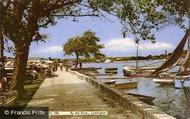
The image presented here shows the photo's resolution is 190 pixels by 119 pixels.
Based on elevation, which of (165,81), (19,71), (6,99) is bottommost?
(165,81)

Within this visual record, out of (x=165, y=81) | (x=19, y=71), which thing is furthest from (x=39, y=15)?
(x=165, y=81)

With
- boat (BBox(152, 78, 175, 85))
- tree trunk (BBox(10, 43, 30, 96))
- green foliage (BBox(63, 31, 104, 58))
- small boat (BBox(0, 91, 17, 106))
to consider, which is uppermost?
green foliage (BBox(63, 31, 104, 58))

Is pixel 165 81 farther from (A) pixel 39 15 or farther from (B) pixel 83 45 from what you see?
(B) pixel 83 45

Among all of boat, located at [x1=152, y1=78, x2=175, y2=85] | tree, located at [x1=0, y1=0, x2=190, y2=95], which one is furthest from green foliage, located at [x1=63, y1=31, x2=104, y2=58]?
tree, located at [x1=0, y1=0, x2=190, y2=95]

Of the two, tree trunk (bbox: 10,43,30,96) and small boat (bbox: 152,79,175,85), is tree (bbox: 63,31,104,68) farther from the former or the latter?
tree trunk (bbox: 10,43,30,96)

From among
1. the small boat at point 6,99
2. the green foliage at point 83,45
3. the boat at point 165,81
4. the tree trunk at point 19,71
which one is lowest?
the boat at point 165,81

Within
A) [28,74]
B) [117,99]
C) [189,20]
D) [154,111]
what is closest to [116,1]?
[189,20]

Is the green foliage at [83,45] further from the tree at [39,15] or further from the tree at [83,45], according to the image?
the tree at [39,15]

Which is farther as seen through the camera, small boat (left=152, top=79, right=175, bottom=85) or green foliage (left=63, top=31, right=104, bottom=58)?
green foliage (left=63, top=31, right=104, bottom=58)

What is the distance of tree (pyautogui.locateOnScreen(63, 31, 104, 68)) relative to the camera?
4242 inches

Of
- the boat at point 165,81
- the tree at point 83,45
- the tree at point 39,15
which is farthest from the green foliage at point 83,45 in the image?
the tree at point 39,15

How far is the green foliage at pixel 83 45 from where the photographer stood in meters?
108

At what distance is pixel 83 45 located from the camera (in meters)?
108

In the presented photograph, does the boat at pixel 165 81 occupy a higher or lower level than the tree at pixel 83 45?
lower
